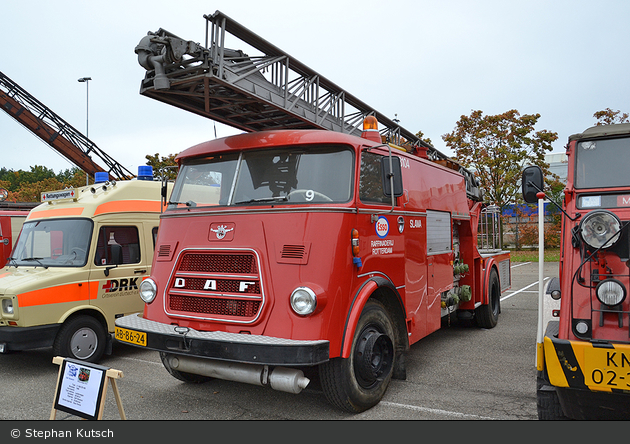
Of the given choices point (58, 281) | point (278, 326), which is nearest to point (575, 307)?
point (278, 326)

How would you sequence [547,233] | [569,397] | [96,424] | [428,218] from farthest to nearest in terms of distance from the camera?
[547,233] < [428,218] < [96,424] < [569,397]

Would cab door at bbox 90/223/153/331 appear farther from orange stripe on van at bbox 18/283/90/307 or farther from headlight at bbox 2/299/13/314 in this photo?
headlight at bbox 2/299/13/314

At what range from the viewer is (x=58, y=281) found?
6488 millimetres

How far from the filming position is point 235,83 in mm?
5309

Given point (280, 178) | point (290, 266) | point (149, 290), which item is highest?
point (280, 178)

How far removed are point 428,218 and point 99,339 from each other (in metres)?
4.98

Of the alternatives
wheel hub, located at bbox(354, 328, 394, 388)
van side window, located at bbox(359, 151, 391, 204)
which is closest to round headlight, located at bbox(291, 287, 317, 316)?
wheel hub, located at bbox(354, 328, 394, 388)

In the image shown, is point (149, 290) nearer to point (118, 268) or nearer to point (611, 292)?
point (118, 268)

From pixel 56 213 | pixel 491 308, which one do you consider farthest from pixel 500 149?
pixel 56 213

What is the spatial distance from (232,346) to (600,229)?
3.08 m

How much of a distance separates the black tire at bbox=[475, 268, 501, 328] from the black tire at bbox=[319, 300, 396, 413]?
4.02 m

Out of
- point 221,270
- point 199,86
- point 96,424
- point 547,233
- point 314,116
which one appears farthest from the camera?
point 547,233

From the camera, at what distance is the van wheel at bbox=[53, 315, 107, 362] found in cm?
643

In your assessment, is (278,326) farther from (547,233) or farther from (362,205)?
(547,233)
